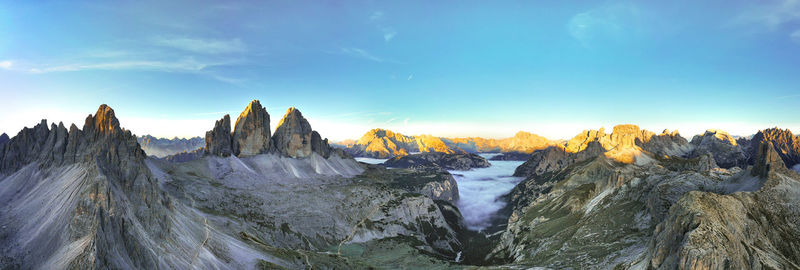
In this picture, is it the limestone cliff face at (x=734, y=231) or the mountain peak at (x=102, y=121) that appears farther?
the mountain peak at (x=102, y=121)

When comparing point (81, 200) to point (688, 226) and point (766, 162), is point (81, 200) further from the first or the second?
point (766, 162)

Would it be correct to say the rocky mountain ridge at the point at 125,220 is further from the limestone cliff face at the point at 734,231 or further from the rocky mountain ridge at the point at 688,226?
the limestone cliff face at the point at 734,231

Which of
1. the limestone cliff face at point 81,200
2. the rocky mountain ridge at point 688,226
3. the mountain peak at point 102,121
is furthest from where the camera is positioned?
the mountain peak at point 102,121

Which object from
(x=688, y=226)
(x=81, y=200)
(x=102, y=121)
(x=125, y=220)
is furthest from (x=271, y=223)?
(x=688, y=226)

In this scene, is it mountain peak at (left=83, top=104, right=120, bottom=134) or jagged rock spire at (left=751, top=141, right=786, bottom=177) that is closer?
jagged rock spire at (left=751, top=141, right=786, bottom=177)

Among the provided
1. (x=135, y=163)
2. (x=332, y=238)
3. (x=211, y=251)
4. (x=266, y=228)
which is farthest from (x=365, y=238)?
(x=135, y=163)

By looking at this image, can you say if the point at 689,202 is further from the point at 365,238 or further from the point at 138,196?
the point at 365,238

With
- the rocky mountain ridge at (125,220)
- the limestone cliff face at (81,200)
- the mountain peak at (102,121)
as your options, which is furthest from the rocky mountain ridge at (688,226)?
the mountain peak at (102,121)

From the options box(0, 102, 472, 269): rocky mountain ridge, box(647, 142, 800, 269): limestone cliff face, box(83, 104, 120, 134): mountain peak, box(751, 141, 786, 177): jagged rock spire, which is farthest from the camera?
box(83, 104, 120, 134): mountain peak

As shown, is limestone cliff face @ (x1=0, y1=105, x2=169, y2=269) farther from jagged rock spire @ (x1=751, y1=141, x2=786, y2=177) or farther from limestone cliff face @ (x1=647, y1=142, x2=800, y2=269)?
jagged rock spire @ (x1=751, y1=141, x2=786, y2=177)

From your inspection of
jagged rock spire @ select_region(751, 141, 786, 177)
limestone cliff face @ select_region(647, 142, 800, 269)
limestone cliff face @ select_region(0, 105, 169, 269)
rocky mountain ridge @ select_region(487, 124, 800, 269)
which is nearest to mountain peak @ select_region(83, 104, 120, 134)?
limestone cliff face @ select_region(0, 105, 169, 269)

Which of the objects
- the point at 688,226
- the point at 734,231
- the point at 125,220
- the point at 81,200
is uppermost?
the point at 81,200
